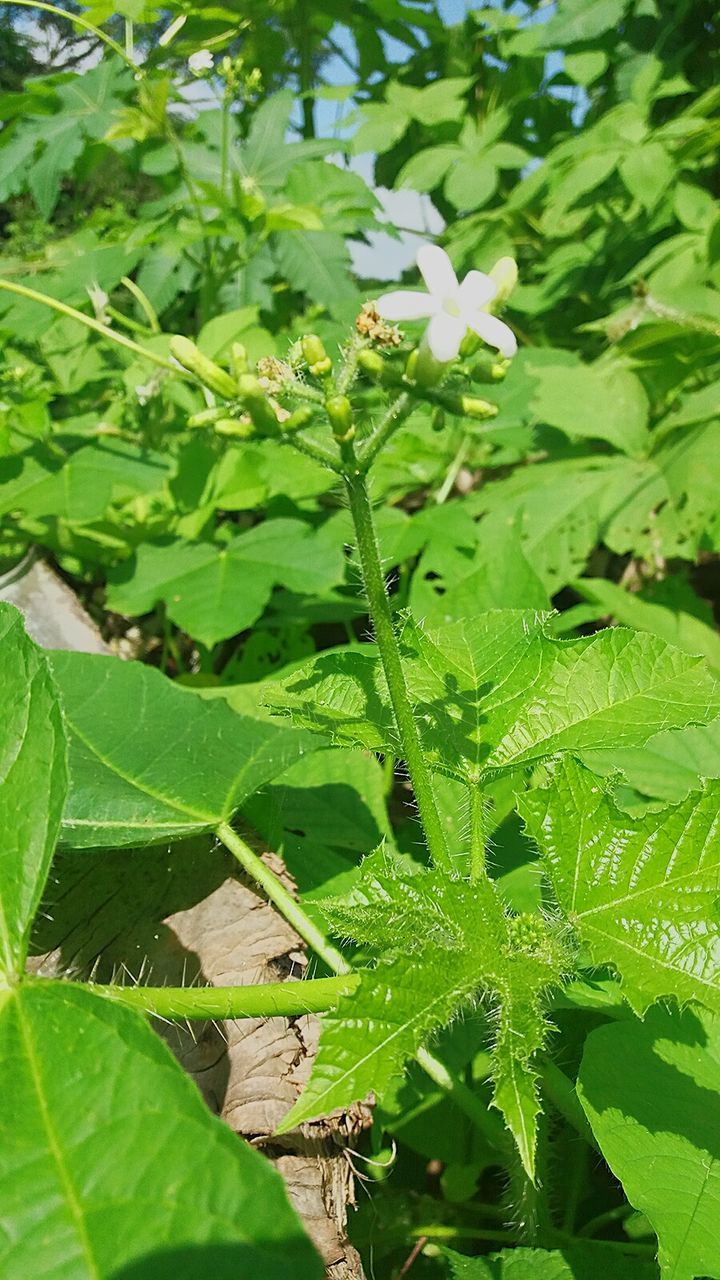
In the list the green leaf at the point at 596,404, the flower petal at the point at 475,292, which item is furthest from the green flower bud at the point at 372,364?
the green leaf at the point at 596,404

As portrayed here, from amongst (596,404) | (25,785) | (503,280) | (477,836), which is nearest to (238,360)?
(503,280)

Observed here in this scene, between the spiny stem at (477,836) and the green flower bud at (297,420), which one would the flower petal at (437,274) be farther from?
the spiny stem at (477,836)

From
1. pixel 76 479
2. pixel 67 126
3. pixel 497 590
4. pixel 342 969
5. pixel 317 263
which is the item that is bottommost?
pixel 497 590

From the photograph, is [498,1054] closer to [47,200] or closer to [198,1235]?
[198,1235]

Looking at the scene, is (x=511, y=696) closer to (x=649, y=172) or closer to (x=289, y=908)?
(x=289, y=908)

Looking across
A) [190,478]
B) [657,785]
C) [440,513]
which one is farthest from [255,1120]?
[190,478]

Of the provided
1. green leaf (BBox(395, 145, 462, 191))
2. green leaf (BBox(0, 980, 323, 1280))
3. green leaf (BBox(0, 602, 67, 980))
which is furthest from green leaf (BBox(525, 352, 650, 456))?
green leaf (BBox(0, 980, 323, 1280))
